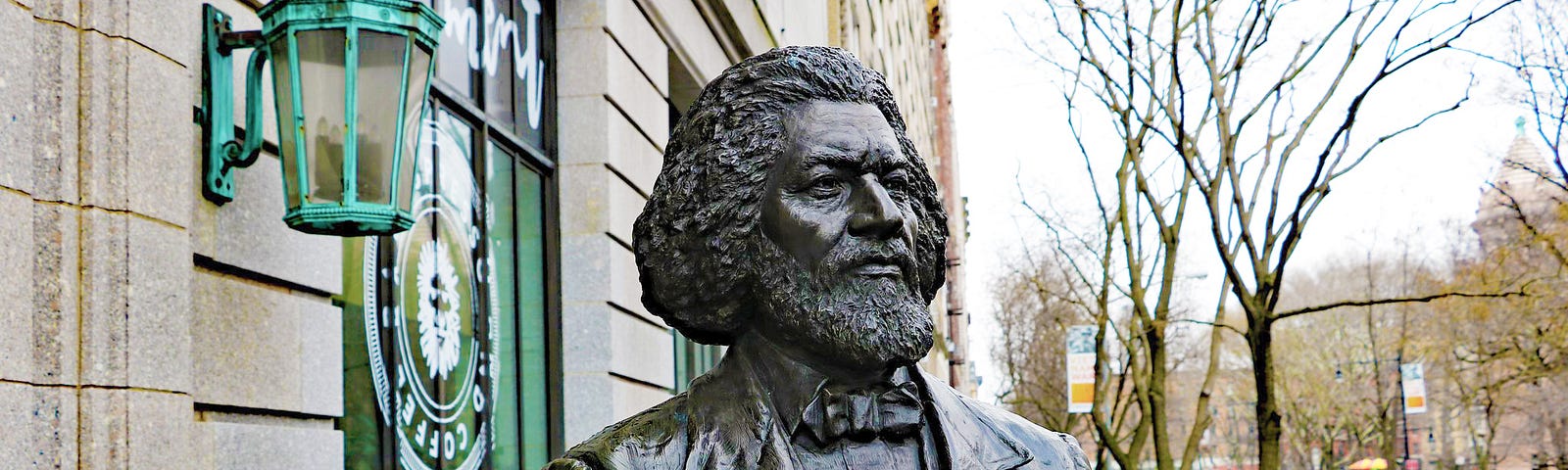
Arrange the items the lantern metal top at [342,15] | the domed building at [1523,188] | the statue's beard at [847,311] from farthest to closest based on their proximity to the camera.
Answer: the domed building at [1523,188], the lantern metal top at [342,15], the statue's beard at [847,311]

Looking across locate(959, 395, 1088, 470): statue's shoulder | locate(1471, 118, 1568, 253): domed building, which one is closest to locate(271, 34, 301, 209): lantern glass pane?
locate(959, 395, 1088, 470): statue's shoulder

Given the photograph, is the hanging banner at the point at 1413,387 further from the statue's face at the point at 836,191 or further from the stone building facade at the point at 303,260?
the statue's face at the point at 836,191

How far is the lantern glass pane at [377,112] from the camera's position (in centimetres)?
432

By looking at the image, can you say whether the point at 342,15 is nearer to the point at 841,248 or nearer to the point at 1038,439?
the point at 841,248

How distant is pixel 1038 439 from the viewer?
323 centimetres

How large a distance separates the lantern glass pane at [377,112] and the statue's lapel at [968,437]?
6.11ft

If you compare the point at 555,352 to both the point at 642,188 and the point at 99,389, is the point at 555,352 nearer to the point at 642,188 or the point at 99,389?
the point at 642,188

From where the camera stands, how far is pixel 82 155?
3.84 metres

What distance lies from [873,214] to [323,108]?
1965 mm

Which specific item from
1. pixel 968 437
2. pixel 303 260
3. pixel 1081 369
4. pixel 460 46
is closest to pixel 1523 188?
pixel 1081 369

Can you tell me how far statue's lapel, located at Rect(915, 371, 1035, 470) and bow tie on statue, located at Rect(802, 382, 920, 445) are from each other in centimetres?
7

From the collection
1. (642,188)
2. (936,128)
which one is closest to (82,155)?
(642,188)

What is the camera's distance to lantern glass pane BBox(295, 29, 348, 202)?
14.0ft

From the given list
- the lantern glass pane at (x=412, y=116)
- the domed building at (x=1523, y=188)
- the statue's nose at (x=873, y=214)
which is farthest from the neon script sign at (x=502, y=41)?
the domed building at (x=1523, y=188)
